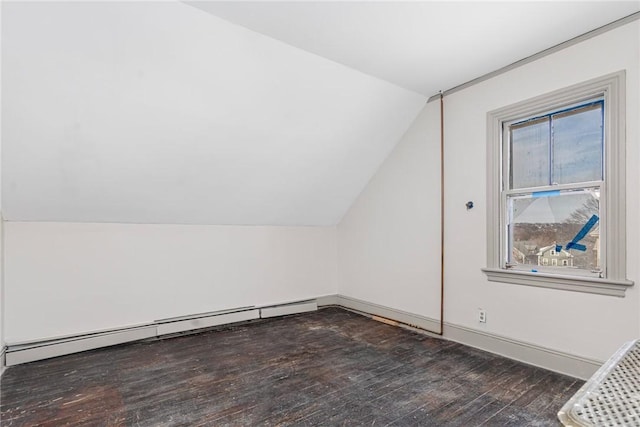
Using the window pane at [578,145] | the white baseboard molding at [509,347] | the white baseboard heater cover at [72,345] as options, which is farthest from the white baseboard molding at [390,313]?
the white baseboard heater cover at [72,345]

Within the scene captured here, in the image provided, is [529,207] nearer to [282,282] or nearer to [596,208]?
[596,208]

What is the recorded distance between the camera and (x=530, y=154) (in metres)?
2.88

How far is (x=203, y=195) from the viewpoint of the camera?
3.49 meters

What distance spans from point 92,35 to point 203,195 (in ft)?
5.55

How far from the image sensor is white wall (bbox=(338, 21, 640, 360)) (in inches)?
90.0

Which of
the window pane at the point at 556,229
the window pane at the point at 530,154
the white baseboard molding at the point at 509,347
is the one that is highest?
the window pane at the point at 530,154

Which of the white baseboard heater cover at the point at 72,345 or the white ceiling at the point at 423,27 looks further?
the white baseboard heater cover at the point at 72,345

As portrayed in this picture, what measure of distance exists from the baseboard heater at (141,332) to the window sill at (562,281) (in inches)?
96.3

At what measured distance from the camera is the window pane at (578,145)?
2484 millimetres

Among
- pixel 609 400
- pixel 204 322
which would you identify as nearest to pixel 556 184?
pixel 609 400

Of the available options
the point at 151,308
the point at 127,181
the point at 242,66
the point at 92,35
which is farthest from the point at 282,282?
the point at 92,35

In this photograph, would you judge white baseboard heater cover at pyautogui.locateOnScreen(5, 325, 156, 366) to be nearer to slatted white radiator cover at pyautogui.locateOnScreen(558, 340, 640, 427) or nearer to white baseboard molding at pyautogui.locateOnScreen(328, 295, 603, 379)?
white baseboard molding at pyautogui.locateOnScreen(328, 295, 603, 379)

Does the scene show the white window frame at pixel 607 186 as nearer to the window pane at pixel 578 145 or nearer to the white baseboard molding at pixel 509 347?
the window pane at pixel 578 145

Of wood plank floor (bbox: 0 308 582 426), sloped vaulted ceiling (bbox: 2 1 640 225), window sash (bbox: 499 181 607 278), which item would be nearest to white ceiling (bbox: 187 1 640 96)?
sloped vaulted ceiling (bbox: 2 1 640 225)
